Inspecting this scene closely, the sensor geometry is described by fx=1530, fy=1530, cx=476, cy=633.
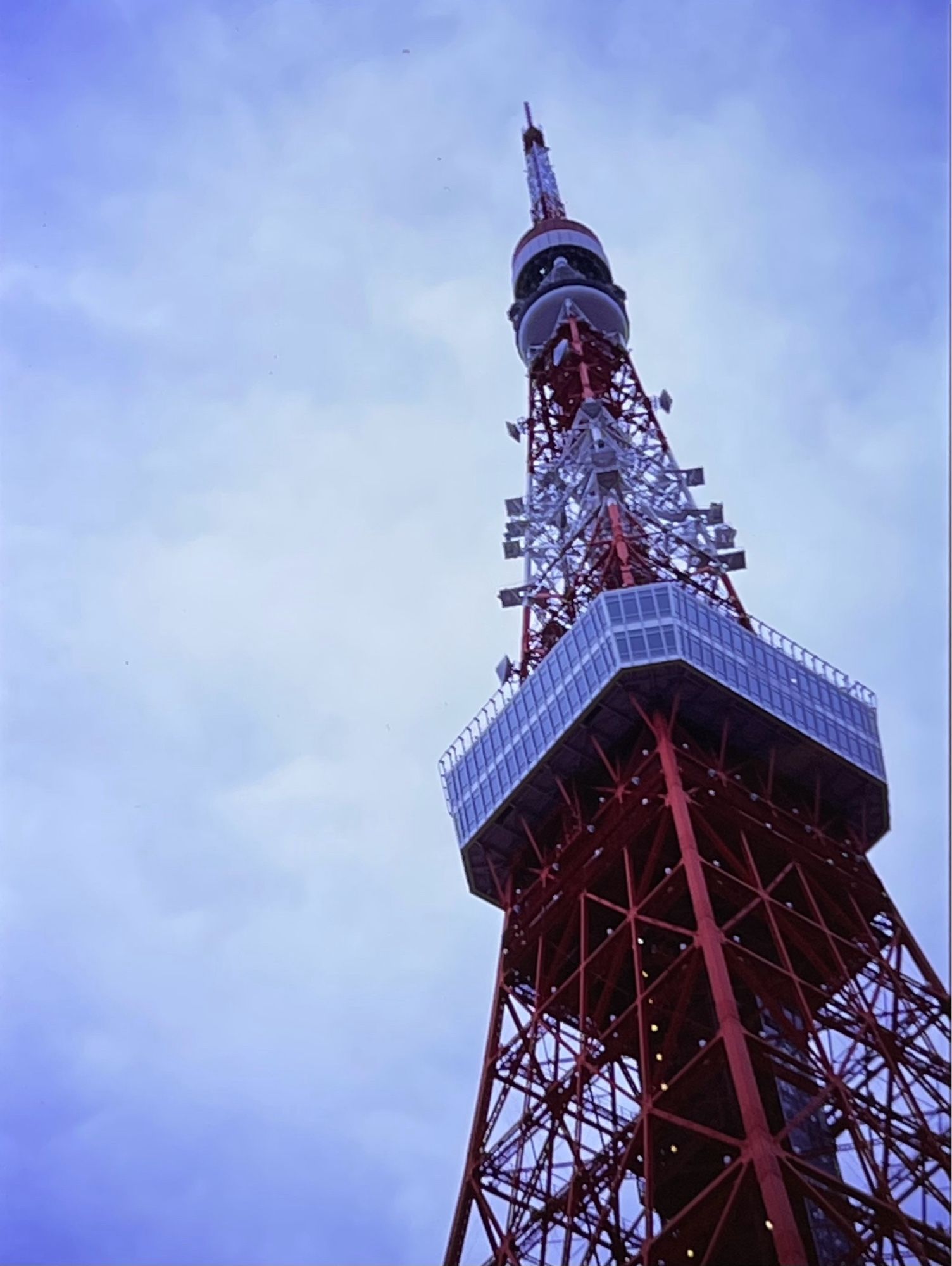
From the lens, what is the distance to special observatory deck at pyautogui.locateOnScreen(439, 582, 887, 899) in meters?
37.6

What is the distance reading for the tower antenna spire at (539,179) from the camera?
64.4 m

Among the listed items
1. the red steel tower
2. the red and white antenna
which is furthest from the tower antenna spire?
the red steel tower

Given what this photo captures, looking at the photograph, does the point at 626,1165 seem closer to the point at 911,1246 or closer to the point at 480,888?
the point at 911,1246

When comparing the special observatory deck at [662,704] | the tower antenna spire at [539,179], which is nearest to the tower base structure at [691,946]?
the special observatory deck at [662,704]

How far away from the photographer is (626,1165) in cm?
2872

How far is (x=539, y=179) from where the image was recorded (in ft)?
219

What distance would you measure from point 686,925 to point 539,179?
4068 centimetres

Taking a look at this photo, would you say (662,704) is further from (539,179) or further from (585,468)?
(539,179)

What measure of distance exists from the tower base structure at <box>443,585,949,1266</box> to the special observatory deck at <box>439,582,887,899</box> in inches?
2.5

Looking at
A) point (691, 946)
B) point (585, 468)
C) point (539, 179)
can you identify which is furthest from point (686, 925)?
point (539, 179)

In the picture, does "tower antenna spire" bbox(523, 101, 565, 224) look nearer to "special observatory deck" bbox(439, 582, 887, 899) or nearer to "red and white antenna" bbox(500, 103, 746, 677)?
"red and white antenna" bbox(500, 103, 746, 677)

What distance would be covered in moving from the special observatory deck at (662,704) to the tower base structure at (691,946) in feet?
0.20

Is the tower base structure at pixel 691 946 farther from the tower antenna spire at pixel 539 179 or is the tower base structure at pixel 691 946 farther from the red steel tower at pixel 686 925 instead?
the tower antenna spire at pixel 539 179

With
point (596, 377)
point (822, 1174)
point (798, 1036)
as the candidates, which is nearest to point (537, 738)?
point (798, 1036)
